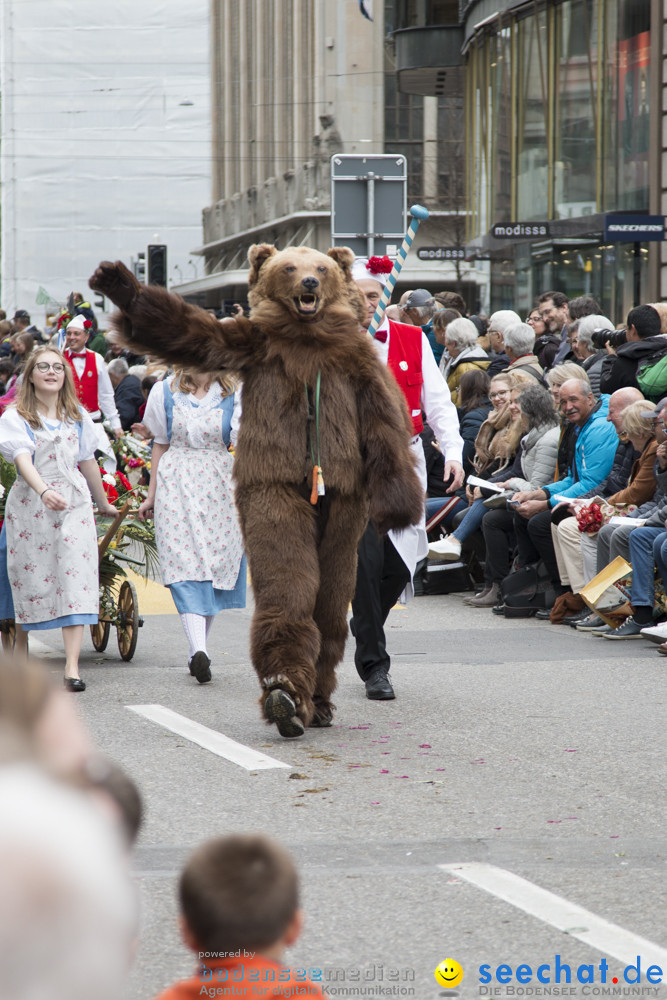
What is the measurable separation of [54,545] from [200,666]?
978 mm

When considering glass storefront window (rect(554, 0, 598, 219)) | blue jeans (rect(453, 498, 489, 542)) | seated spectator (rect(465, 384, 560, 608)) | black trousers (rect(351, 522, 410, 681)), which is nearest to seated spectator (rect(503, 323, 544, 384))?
seated spectator (rect(465, 384, 560, 608))

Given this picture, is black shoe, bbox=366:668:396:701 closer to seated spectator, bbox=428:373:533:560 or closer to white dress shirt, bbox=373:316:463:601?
white dress shirt, bbox=373:316:463:601

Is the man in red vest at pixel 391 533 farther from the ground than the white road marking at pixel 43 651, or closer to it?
farther from the ground

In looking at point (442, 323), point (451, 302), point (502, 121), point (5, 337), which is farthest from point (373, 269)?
point (502, 121)

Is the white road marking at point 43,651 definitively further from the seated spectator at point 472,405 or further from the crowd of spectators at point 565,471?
the seated spectator at point 472,405

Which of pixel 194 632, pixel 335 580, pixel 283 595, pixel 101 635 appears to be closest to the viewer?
pixel 283 595

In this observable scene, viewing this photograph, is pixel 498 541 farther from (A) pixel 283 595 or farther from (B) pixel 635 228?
(B) pixel 635 228

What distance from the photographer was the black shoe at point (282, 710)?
19.6 feet

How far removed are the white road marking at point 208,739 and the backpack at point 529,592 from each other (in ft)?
13.4

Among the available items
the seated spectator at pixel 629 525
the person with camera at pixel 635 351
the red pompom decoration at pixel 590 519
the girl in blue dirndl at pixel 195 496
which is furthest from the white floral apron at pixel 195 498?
the person with camera at pixel 635 351

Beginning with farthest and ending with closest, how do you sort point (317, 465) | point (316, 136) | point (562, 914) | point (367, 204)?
point (316, 136)
point (367, 204)
point (317, 465)
point (562, 914)

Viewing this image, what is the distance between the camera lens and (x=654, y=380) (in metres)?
9.80

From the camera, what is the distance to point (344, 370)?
631cm

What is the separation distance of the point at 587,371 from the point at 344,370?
17.7ft
